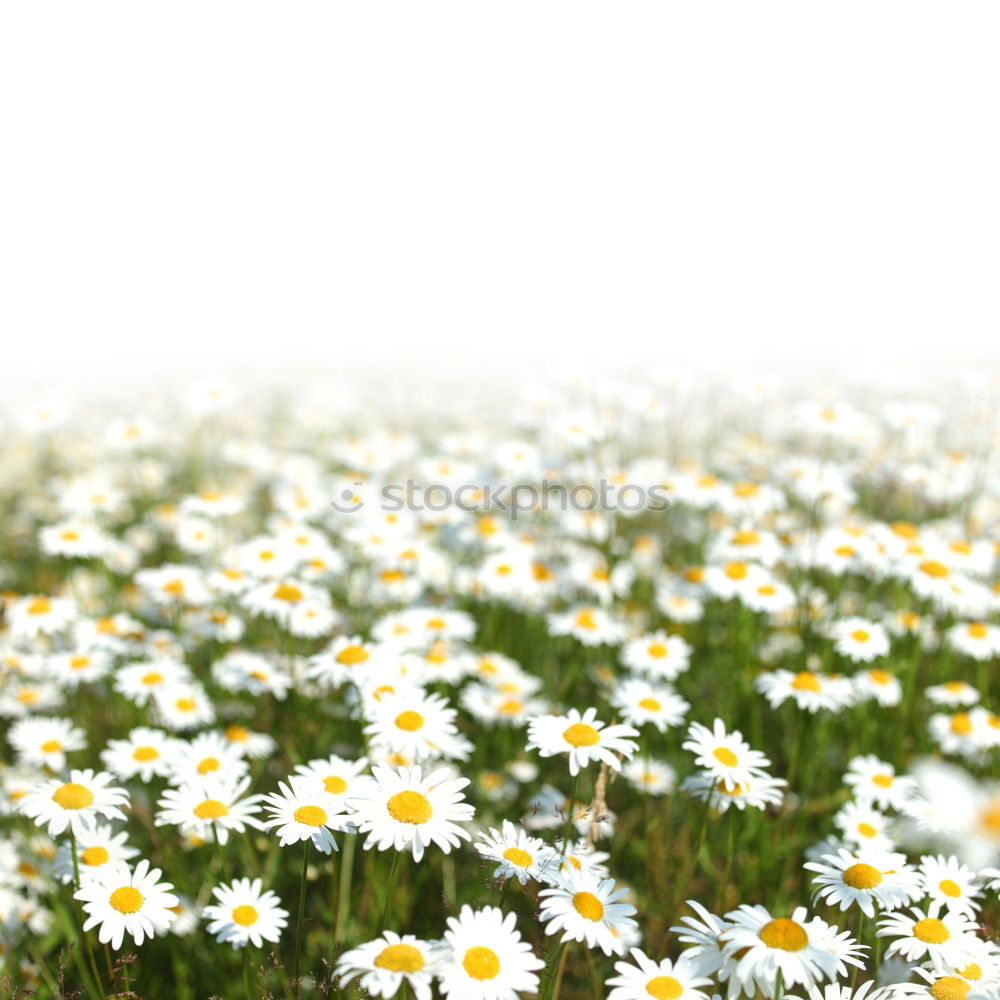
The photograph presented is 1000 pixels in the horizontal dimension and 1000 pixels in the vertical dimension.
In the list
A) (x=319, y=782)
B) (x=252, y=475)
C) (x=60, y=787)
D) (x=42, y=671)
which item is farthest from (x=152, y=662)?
(x=252, y=475)

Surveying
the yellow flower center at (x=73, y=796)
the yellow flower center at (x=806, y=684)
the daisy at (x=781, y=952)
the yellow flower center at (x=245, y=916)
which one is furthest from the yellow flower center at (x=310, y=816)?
the yellow flower center at (x=806, y=684)

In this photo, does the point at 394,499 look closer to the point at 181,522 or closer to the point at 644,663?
the point at 181,522

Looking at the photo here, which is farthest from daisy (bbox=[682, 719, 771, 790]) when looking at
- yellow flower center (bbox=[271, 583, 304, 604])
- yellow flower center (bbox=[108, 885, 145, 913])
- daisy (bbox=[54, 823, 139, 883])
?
yellow flower center (bbox=[271, 583, 304, 604])

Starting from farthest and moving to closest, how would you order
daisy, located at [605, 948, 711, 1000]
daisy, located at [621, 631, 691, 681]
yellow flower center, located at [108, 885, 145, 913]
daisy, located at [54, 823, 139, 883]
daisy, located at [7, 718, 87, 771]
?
1. daisy, located at [621, 631, 691, 681]
2. daisy, located at [7, 718, 87, 771]
3. daisy, located at [54, 823, 139, 883]
4. yellow flower center, located at [108, 885, 145, 913]
5. daisy, located at [605, 948, 711, 1000]

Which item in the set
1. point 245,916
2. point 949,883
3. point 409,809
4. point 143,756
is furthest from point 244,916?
point 949,883

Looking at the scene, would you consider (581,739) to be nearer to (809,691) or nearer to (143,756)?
(809,691)

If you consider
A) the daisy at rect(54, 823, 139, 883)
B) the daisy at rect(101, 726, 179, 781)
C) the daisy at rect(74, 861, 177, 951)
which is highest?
the daisy at rect(74, 861, 177, 951)

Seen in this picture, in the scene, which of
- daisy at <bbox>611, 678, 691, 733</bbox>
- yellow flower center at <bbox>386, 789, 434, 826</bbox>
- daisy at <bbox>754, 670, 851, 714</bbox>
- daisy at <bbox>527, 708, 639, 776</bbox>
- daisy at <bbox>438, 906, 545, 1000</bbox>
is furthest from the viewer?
daisy at <bbox>754, 670, 851, 714</bbox>

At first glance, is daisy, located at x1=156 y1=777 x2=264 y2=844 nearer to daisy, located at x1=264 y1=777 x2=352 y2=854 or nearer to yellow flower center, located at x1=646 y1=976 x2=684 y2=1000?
daisy, located at x1=264 y1=777 x2=352 y2=854
